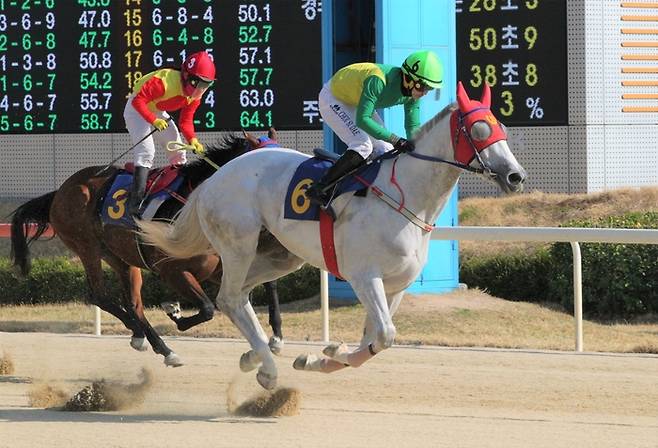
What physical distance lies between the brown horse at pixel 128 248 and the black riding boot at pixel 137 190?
0.14 metres

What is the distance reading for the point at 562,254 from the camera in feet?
33.9

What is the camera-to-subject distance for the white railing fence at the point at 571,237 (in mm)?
8164

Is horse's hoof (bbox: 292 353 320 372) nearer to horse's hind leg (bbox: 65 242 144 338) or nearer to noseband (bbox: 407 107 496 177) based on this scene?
noseband (bbox: 407 107 496 177)

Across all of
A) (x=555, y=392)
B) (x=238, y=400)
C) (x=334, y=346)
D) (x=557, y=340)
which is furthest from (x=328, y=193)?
(x=557, y=340)

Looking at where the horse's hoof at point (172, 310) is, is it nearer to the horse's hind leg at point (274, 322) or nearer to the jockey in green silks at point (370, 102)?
the horse's hind leg at point (274, 322)

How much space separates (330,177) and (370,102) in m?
0.38

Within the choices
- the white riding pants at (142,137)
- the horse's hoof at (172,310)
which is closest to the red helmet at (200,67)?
the white riding pants at (142,137)

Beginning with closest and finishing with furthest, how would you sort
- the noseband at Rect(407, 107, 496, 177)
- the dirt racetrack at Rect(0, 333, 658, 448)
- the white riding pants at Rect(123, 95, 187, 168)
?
the dirt racetrack at Rect(0, 333, 658, 448) → the noseband at Rect(407, 107, 496, 177) → the white riding pants at Rect(123, 95, 187, 168)

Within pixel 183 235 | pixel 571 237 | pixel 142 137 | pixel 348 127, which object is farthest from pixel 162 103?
pixel 571 237

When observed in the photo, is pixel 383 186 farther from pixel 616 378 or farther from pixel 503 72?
pixel 503 72

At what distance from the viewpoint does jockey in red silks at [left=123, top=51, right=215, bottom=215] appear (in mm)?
7434

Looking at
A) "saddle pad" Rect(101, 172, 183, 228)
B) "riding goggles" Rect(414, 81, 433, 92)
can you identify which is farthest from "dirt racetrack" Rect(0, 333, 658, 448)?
"riding goggles" Rect(414, 81, 433, 92)

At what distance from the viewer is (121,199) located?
25.6 feet

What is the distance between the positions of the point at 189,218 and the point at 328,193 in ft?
3.14
